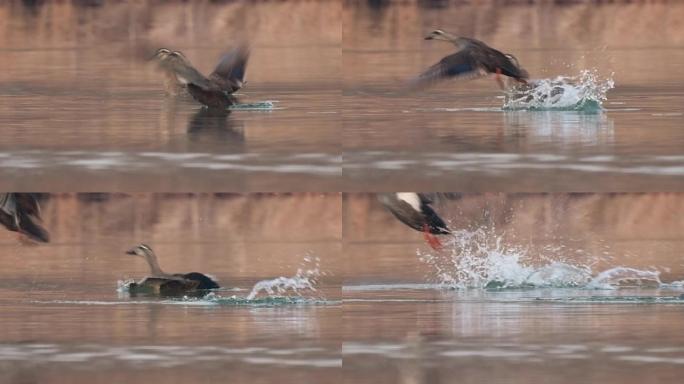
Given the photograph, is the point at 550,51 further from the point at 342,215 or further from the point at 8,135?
the point at 8,135

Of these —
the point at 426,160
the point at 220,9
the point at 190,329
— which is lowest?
the point at 190,329

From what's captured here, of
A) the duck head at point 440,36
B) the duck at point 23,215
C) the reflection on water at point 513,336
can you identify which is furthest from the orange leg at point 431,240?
the duck at point 23,215

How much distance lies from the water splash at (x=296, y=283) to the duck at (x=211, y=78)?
516mm

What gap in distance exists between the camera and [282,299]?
5.79 metres

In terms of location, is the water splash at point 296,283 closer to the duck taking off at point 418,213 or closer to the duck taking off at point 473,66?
the duck taking off at point 418,213

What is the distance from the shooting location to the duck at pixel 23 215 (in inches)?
234

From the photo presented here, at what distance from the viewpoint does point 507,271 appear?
595 cm

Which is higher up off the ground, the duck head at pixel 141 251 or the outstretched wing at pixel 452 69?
the outstretched wing at pixel 452 69

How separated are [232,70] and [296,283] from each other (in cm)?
64

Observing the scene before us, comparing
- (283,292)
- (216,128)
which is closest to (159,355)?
(283,292)

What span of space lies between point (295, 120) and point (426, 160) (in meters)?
0.38

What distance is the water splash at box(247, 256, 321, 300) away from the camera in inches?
228

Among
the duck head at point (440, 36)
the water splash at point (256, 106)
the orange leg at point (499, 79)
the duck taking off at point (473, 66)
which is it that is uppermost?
the duck head at point (440, 36)

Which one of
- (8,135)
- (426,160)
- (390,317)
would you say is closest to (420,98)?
(426,160)
